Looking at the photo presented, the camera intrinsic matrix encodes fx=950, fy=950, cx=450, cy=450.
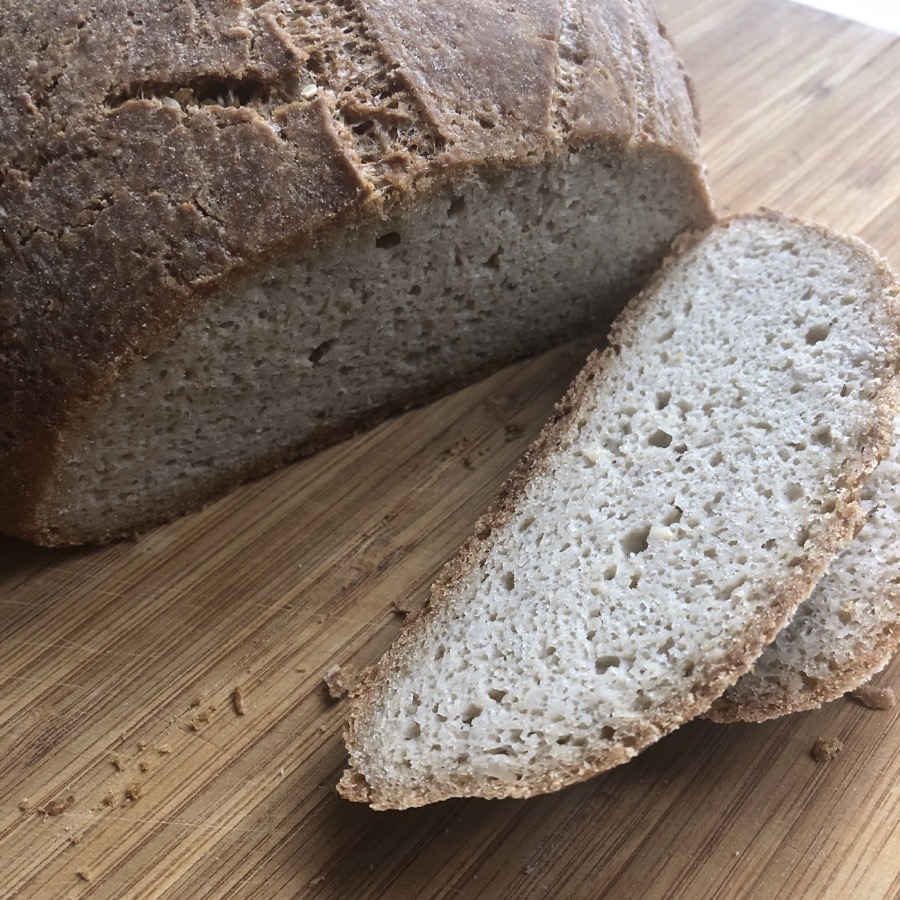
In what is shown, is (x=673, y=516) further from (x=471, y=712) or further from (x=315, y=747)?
(x=315, y=747)

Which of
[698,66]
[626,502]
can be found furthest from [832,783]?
[698,66]

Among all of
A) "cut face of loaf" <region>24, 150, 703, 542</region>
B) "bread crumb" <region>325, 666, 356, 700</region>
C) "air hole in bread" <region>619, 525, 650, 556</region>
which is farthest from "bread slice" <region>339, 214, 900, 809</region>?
"cut face of loaf" <region>24, 150, 703, 542</region>

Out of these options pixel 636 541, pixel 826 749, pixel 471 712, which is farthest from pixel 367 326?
pixel 826 749

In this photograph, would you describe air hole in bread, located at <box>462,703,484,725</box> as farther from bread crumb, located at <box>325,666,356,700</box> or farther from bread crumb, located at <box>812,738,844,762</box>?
bread crumb, located at <box>812,738,844,762</box>

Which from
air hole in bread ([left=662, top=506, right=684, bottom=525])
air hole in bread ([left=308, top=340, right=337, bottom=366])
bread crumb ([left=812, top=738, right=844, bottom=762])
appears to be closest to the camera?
bread crumb ([left=812, top=738, right=844, bottom=762])

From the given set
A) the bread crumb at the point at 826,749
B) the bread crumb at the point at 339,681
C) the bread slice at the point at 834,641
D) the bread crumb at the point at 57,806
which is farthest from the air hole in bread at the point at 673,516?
the bread crumb at the point at 57,806

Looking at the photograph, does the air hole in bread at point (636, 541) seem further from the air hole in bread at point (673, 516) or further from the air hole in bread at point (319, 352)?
the air hole in bread at point (319, 352)

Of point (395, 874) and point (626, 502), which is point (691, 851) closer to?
point (395, 874)
